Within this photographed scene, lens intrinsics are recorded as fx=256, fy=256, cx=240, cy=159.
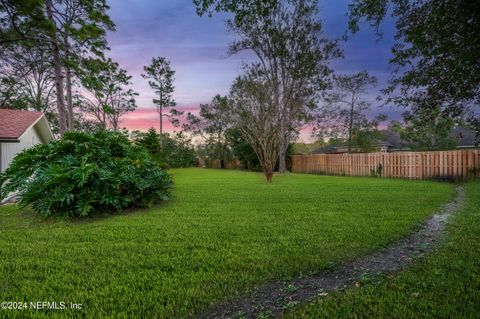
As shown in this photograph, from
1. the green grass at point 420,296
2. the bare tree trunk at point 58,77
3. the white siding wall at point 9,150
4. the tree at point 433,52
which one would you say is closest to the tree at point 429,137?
the tree at point 433,52

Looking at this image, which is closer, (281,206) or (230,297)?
(230,297)

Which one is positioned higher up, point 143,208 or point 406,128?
point 406,128

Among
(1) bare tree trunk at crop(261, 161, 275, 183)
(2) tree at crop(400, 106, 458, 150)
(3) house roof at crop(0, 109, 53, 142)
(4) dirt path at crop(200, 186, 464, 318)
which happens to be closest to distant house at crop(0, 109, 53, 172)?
(3) house roof at crop(0, 109, 53, 142)

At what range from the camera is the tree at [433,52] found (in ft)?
11.4

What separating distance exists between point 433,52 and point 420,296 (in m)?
3.92

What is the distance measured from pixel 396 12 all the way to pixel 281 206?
440 centimetres

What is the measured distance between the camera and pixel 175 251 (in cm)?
324

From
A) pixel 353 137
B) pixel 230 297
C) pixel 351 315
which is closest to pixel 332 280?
pixel 351 315

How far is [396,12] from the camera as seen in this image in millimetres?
4410

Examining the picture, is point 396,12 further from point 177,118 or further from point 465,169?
point 177,118

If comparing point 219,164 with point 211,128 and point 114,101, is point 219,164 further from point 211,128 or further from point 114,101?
point 114,101

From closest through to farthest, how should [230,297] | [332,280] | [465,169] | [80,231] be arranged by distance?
[230,297]
[332,280]
[80,231]
[465,169]

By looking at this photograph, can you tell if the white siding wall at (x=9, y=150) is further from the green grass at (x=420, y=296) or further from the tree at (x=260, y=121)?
the green grass at (x=420, y=296)

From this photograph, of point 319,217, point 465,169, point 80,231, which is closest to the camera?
point 80,231
